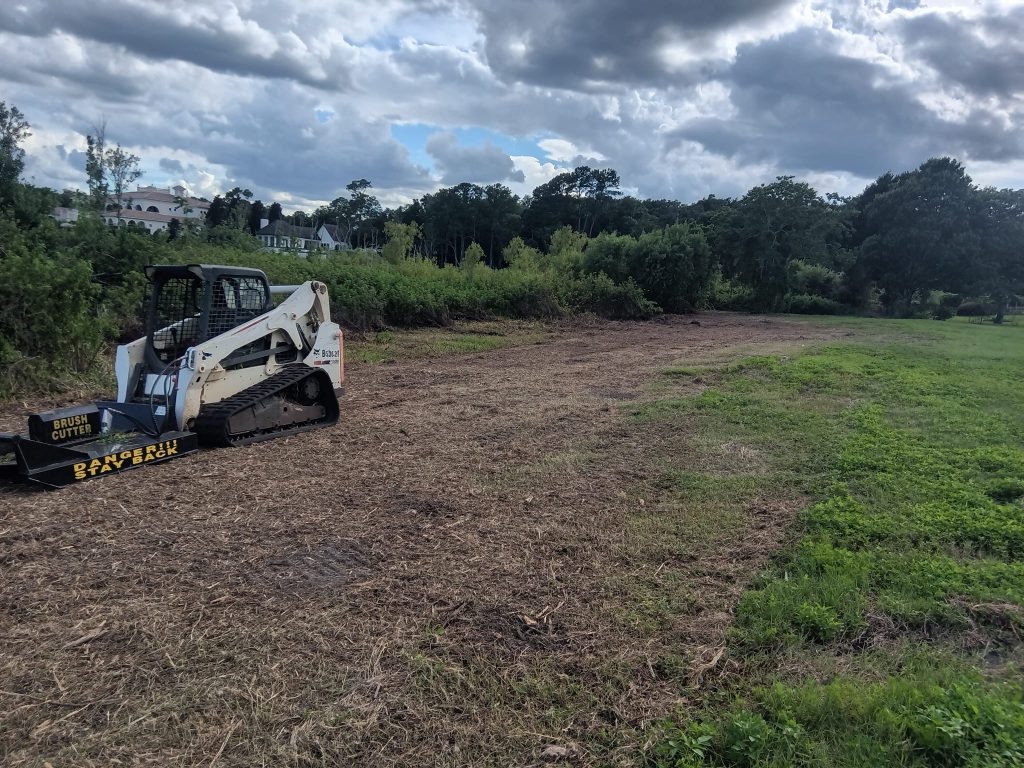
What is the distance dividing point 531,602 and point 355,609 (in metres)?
0.99

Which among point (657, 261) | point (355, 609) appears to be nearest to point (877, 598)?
point (355, 609)

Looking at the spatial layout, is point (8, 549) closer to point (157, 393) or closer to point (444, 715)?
point (157, 393)

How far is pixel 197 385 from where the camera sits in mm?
6805

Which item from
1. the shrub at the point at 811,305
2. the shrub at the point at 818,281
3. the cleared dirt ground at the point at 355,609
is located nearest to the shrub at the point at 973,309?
the shrub at the point at 818,281

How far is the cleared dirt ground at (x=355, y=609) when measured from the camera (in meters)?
2.73

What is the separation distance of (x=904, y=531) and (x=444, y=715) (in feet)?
11.5

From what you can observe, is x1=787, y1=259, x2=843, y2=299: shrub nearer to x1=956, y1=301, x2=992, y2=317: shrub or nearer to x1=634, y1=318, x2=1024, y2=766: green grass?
x1=956, y1=301, x2=992, y2=317: shrub

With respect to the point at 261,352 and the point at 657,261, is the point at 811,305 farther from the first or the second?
the point at 261,352

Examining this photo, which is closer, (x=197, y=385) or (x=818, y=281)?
(x=197, y=385)

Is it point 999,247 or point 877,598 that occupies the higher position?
point 999,247

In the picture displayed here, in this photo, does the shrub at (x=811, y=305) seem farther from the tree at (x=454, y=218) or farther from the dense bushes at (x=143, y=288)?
the tree at (x=454, y=218)

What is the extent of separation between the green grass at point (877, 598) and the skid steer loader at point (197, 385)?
4.43 metres

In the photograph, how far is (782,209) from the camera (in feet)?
122

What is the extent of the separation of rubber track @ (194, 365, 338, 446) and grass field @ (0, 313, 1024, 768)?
247mm
